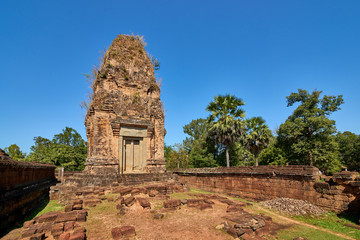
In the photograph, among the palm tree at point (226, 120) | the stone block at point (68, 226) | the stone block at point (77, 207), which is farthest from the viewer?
the palm tree at point (226, 120)

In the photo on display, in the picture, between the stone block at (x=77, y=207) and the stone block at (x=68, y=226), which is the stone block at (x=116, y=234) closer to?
the stone block at (x=68, y=226)

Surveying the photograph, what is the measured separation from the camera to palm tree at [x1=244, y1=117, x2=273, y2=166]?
1855cm

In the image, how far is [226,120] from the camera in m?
18.3

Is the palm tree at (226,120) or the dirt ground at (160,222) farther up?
the palm tree at (226,120)

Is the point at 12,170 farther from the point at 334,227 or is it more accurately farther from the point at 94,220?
the point at 334,227

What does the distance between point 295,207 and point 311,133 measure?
51.7ft

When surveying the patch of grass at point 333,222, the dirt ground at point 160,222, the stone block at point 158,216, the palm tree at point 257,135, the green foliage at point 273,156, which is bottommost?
the patch of grass at point 333,222

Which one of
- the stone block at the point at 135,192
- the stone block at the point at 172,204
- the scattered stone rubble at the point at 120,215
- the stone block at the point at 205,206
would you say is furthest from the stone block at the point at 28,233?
the stone block at the point at 205,206

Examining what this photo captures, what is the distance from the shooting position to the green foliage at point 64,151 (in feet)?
68.8

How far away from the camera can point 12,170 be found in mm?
5945

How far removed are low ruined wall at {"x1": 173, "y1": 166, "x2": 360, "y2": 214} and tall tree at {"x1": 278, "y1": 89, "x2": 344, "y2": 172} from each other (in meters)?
12.1

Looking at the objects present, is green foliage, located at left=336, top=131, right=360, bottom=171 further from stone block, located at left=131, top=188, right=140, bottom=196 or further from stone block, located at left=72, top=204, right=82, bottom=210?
stone block, located at left=72, top=204, right=82, bottom=210

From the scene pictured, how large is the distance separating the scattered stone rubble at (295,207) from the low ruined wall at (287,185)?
1.35 ft

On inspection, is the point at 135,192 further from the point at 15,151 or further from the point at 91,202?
the point at 15,151
